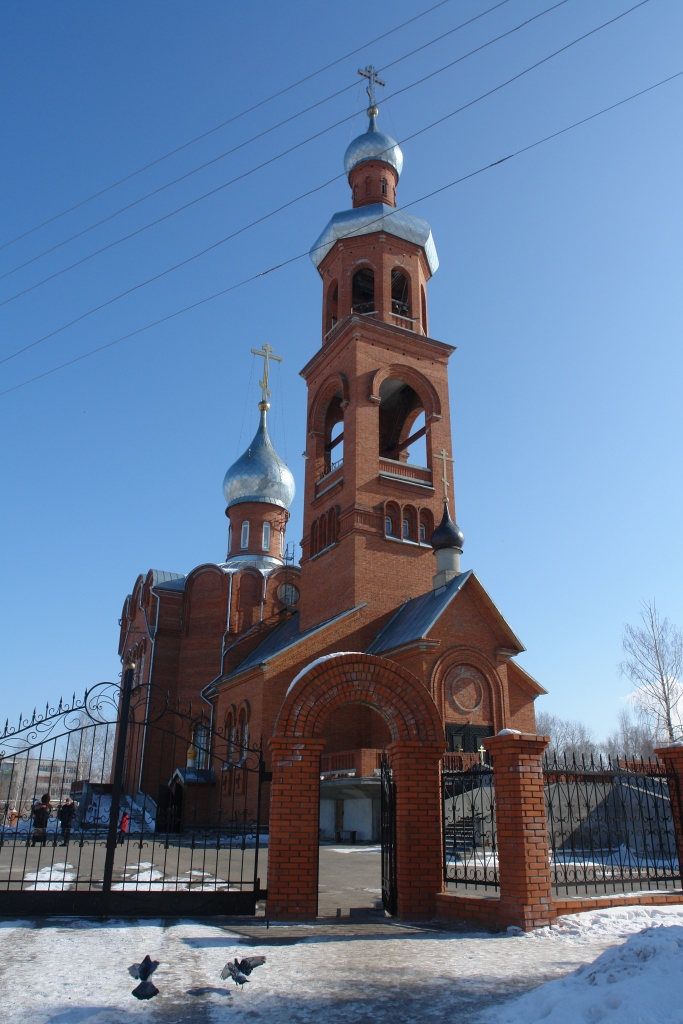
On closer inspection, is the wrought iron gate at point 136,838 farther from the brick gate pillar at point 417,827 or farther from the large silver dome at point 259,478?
the large silver dome at point 259,478

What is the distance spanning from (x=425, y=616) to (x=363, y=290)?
11.0 meters

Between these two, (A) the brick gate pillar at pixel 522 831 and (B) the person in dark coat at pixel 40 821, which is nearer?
(A) the brick gate pillar at pixel 522 831

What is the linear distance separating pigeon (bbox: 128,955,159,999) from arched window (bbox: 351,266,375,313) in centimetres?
1885

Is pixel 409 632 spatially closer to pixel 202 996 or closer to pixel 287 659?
pixel 287 659

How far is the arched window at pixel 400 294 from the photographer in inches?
854

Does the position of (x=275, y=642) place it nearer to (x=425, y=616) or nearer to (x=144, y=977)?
(x=425, y=616)

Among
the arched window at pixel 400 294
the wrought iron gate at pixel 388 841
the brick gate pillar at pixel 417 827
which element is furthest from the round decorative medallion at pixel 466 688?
the arched window at pixel 400 294

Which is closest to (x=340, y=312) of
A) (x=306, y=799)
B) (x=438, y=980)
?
(x=306, y=799)

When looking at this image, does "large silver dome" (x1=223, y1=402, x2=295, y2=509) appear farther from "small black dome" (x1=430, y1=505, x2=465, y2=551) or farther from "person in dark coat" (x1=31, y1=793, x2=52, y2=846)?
"person in dark coat" (x1=31, y1=793, x2=52, y2=846)

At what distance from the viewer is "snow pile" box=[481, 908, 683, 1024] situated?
3521 millimetres

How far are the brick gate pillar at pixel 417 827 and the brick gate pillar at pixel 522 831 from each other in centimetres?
69

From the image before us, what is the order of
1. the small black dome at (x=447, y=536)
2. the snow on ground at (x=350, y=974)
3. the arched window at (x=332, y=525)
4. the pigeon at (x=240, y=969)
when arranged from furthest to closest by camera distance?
the arched window at (x=332, y=525) → the small black dome at (x=447, y=536) → the pigeon at (x=240, y=969) → the snow on ground at (x=350, y=974)

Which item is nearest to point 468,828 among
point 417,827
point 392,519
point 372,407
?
point 417,827

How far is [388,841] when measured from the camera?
7.10 meters
